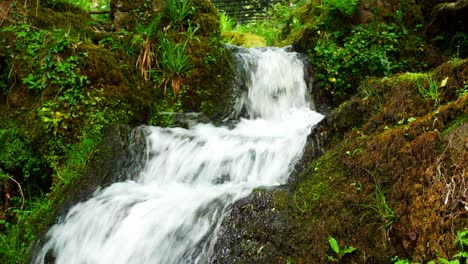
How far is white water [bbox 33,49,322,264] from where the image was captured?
3.20 metres

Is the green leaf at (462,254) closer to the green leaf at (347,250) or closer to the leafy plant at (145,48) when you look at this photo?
the green leaf at (347,250)

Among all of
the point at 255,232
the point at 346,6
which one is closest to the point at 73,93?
the point at 255,232

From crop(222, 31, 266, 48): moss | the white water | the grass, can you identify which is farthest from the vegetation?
the grass

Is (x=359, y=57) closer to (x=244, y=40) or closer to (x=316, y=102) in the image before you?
(x=316, y=102)

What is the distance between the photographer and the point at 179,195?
12.8 ft

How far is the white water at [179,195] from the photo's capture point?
3199 mm

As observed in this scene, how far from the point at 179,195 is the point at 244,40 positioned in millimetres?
6961

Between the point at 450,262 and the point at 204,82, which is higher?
the point at 204,82

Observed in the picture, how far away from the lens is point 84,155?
4.44 m

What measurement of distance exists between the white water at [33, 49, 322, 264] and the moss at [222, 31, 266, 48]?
4.28 meters

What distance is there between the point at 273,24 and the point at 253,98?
23.5 feet

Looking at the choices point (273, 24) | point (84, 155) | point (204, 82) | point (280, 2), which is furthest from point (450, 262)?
point (280, 2)

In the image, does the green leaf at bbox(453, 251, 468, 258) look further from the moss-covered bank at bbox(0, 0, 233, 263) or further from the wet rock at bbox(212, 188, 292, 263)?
the moss-covered bank at bbox(0, 0, 233, 263)

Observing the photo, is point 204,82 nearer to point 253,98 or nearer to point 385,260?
point 253,98
